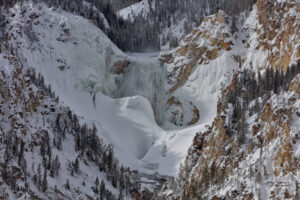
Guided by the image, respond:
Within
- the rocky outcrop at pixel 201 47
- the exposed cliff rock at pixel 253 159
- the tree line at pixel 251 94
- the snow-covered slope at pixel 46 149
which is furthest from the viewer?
the rocky outcrop at pixel 201 47

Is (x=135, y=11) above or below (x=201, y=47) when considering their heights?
above

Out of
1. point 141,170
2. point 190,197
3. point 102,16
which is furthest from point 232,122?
point 102,16

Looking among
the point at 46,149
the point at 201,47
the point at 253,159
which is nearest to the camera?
the point at 253,159

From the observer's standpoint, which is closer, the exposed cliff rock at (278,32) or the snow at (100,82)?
the exposed cliff rock at (278,32)

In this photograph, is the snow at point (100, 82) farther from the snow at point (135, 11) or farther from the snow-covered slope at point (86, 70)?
the snow at point (135, 11)

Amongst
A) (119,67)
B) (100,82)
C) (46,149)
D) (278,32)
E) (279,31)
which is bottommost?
(46,149)

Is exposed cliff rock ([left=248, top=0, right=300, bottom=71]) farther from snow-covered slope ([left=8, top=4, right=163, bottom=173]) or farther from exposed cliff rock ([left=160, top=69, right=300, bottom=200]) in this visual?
snow-covered slope ([left=8, top=4, right=163, bottom=173])

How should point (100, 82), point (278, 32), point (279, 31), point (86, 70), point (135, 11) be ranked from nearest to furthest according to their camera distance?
point (279, 31), point (278, 32), point (100, 82), point (86, 70), point (135, 11)

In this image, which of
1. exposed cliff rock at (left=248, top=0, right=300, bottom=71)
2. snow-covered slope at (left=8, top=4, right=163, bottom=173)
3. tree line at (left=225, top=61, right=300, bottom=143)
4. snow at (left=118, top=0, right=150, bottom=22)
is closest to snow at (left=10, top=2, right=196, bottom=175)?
snow-covered slope at (left=8, top=4, right=163, bottom=173)

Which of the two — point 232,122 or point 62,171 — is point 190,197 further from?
point 62,171

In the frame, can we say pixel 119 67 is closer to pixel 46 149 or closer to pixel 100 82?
pixel 100 82

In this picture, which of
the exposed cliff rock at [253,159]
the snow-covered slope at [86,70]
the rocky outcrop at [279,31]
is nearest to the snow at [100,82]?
the snow-covered slope at [86,70]

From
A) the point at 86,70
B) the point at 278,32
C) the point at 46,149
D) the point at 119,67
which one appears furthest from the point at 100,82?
the point at 278,32
